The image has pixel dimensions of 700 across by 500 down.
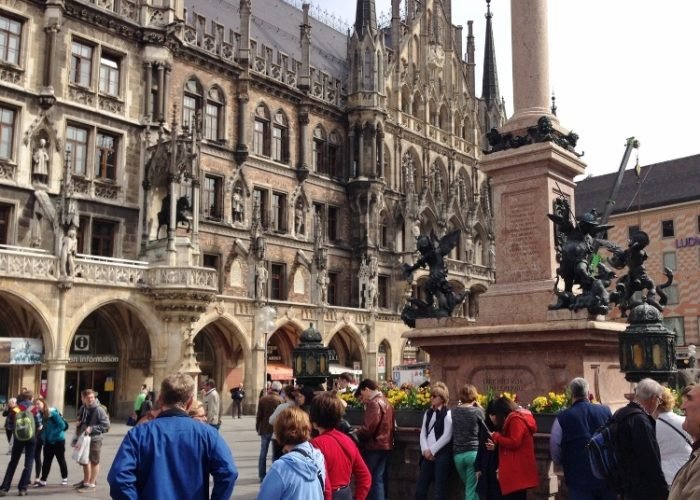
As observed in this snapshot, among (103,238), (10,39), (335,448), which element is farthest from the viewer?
(103,238)

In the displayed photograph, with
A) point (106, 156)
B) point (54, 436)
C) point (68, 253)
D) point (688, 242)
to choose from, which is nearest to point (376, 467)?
point (54, 436)

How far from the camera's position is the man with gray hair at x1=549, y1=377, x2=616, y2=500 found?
7.30 m

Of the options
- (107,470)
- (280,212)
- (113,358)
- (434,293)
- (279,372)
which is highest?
(280,212)

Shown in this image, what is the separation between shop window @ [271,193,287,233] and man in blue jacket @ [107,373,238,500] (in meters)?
34.5

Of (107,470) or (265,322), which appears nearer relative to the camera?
(107,470)

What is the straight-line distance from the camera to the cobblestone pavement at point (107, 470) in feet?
40.9

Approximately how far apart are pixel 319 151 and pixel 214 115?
23.9 feet

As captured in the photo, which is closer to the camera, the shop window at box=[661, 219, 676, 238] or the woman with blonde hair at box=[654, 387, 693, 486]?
the woman with blonde hair at box=[654, 387, 693, 486]

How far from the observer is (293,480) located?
475cm

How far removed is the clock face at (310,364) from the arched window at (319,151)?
96.9ft

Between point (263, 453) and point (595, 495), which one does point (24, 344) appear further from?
point (595, 495)

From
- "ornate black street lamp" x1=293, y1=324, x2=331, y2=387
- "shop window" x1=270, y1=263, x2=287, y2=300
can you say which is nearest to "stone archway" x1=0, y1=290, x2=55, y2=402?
"shop window" x1=270, y1=263, x2=287, y2=300

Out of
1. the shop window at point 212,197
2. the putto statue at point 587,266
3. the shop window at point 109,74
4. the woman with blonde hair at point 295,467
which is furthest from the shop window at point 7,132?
the woman with blonde hair at point 295,467

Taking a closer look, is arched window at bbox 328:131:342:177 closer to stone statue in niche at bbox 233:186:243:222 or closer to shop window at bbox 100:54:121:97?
stone statue in niche at bbox 233:186:243:222
